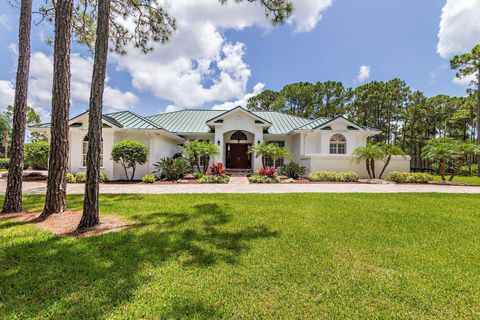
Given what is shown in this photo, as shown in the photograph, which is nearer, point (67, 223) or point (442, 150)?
point (67, 223)

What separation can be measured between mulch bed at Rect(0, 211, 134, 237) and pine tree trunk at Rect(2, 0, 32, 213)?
54 centimetres

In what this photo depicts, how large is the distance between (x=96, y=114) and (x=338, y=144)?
1735 cm

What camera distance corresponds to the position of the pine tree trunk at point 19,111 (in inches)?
256

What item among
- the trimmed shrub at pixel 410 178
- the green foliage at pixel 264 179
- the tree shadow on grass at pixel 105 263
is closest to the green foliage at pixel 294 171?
the green foliage at pixel 264 179

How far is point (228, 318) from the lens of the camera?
8.13ft

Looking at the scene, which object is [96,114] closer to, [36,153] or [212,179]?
[212,179]

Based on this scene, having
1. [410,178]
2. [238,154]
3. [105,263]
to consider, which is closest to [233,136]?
[238,154]

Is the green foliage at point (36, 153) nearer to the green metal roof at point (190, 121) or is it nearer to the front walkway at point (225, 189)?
the green metal roof at point (190, 121)

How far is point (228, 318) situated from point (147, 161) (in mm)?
13585

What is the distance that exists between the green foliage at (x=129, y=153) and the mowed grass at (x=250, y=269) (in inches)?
317

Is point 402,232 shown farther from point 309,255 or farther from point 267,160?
point 267,160

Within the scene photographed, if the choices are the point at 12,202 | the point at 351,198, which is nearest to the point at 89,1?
the point at 12,202

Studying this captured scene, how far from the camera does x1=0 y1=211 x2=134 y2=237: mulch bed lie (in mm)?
5078

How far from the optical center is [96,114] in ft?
17.3
